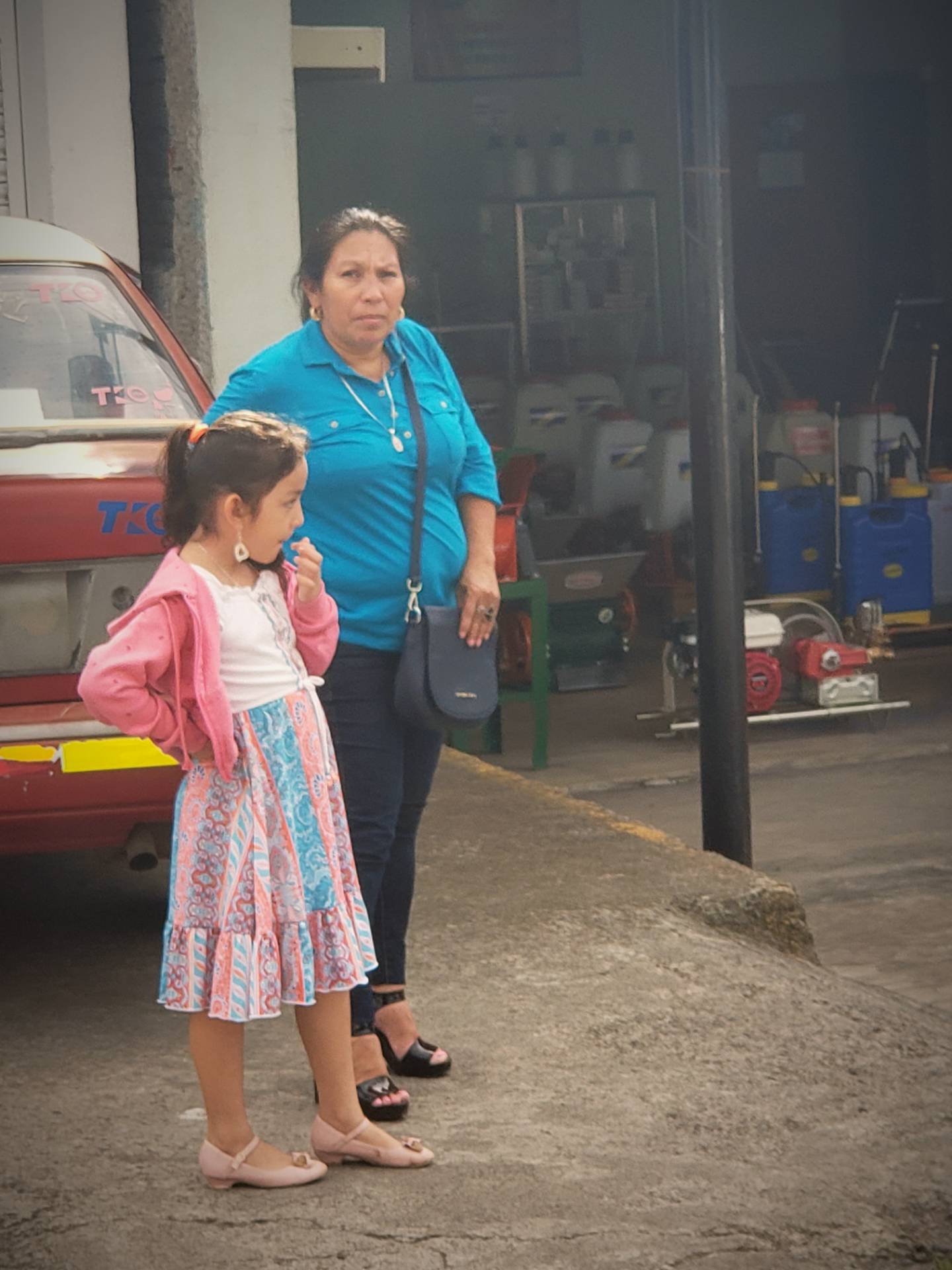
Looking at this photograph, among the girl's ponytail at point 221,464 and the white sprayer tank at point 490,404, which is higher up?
the white sprayer tank at point 490,404

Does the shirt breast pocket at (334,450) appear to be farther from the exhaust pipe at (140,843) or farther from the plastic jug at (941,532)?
the plastic jug at (941,532)

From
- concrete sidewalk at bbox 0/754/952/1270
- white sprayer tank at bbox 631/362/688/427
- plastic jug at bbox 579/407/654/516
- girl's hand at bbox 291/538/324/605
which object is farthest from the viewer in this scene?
white sprayer tank at bbox 631/362/688/427

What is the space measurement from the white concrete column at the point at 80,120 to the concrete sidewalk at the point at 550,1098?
Result: 3622mm

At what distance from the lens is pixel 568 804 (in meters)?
6.43

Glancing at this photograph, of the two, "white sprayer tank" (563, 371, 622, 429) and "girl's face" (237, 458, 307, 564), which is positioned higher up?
"white sprayer tank" (563, 371, 622, 429)

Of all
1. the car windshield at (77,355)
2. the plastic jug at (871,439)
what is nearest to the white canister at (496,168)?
the plastic jug at (871,439)

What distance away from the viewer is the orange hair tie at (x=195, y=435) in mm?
3500

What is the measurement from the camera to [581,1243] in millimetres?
3182

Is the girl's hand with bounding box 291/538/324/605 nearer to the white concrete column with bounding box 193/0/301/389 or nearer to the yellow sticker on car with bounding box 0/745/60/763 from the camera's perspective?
the yellow sticker on car with bounding box 0/745/60/763

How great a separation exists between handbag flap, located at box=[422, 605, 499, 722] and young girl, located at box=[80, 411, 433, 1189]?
339mm

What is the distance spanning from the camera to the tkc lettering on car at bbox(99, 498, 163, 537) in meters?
4.40

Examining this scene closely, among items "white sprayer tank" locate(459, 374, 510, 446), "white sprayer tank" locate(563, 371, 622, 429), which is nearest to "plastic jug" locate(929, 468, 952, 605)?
"white sprayer tank" locate(563, 371, 622, 429)

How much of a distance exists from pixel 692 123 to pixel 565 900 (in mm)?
2306

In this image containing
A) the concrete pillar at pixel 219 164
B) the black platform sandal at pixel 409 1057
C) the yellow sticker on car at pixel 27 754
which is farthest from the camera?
the concrete pillar at pixel 219 164
